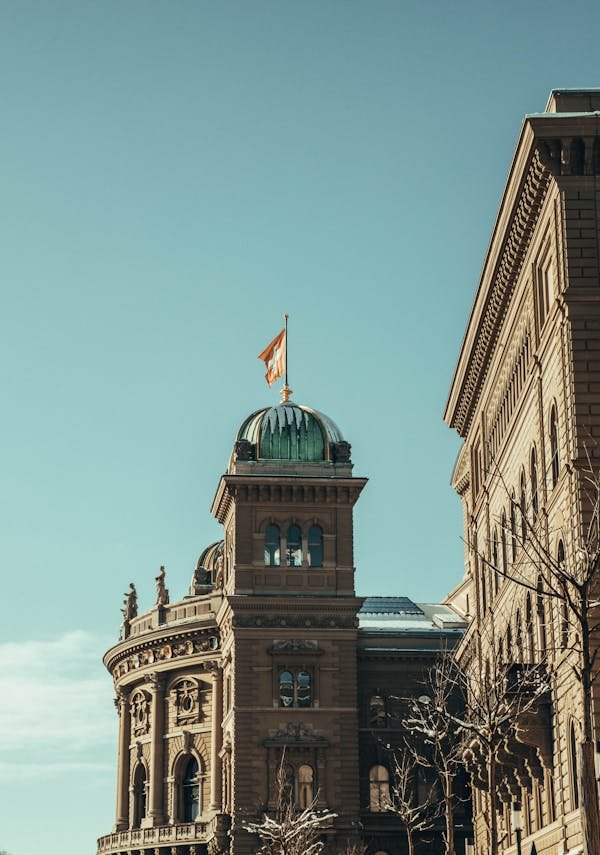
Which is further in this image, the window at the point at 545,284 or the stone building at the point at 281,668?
the stone building at the point at 281,668

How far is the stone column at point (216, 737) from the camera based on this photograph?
105713 mm

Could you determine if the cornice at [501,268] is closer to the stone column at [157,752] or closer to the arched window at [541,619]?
the arched window at [541,619]

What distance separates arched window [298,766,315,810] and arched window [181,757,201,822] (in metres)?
16.2

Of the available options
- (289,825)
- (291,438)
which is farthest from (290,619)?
(289,825)

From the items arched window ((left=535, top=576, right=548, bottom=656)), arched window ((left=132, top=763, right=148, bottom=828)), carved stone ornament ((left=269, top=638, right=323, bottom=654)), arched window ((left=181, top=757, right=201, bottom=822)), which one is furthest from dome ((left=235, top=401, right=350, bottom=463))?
arched window ((left=535, top=576, right=548, bottom=656))

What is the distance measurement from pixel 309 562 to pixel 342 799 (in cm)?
1485

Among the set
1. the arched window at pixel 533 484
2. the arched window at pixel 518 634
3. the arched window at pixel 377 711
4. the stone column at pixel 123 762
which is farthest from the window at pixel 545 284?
the stone column at pixel 123 762

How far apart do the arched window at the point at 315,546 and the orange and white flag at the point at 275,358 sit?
→ 12.3 meters

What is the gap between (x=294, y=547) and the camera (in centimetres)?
10112

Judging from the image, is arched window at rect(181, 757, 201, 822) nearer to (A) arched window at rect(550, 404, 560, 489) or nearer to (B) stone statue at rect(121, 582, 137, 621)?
(B) stone statue at rect(121, 582, 137, 621)

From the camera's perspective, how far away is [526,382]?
57000mm

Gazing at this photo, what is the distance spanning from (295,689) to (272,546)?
9.42 metres

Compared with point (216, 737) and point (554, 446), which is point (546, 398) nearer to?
point (554, 446)

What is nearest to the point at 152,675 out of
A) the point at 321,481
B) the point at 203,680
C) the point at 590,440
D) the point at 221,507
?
the point at 203,680
